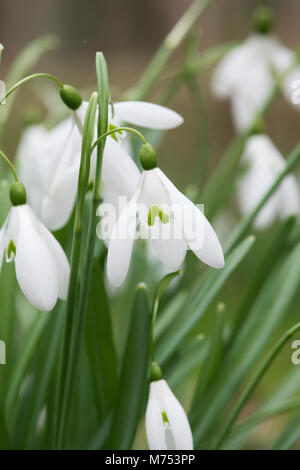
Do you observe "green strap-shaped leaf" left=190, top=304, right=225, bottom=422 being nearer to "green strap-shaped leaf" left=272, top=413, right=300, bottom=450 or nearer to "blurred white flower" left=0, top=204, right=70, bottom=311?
"green strap-shaped leaf" left=272, top=413, right=300, bottom=450

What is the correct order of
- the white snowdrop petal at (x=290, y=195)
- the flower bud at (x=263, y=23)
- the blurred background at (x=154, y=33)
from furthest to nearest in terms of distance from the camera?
1. the blurred background at (x=154, y=33)
2. the flower bud at (x=263, y=23)
3. the white snowdrop petal at (x=290, y=195)

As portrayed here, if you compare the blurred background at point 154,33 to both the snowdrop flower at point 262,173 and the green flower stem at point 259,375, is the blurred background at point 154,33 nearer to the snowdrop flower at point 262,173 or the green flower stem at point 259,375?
the snowdrop flower at point 262,173

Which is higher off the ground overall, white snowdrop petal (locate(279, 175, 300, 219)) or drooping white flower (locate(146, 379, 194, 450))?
white snowdrop petal (locate(279, 175, 300, 219))

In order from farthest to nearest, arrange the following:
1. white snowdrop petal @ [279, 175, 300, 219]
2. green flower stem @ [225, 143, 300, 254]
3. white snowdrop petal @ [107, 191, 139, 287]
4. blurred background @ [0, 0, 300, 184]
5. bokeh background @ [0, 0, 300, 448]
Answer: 1. blurred background @ [0, 0, 300, 184]
2. bokeh background @ [0, 0, 300, 448]
3. white snowdrop petal @ [279, 175, 300, 219]
4. green flower stem @ [225, 143, 300, 254]
5. white snowdrop petal @ [107, 191, 139, 287]

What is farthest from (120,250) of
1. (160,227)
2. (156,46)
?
(156,46)

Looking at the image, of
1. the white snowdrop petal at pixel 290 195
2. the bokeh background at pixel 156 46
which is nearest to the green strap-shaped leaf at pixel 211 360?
the white snowdrop petal at pixel 290 195

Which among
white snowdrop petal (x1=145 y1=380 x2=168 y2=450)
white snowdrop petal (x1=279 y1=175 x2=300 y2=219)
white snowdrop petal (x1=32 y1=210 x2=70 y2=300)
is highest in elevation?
white snowdrop petal (x1=279 y1=175 x2=300 y2=219)

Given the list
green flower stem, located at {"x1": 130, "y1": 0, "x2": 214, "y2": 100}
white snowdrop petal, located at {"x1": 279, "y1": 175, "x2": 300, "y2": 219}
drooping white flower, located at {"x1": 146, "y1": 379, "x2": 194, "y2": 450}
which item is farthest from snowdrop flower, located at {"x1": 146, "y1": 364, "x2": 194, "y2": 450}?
green flower stem, located at {"x1": 130, "y1": 0, "x2": 214, "y2": 100}
